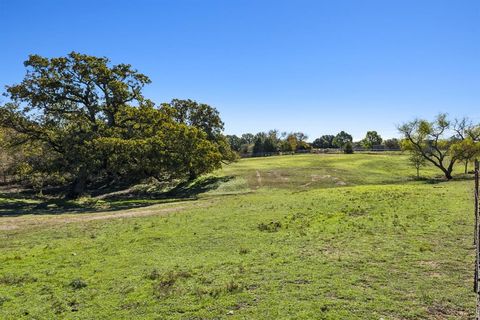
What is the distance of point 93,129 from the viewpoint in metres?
40.8

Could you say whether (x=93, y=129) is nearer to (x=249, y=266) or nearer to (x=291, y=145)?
(x=249, y=266)

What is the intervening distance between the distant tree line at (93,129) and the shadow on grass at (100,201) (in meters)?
3.25

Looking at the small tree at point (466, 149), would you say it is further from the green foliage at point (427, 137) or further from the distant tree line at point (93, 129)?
the distant tree line at point (93, 129)

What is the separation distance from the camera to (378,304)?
826 centimetres

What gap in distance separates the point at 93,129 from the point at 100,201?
335 inches

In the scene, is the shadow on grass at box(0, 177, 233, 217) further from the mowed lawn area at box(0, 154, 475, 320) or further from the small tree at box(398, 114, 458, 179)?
the small tree at box(398, 114, 458, 179)

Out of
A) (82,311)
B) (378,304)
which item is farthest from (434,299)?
(82,311)

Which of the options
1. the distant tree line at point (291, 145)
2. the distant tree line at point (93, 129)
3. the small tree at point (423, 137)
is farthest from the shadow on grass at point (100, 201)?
the distant tree line at point (291, 145)

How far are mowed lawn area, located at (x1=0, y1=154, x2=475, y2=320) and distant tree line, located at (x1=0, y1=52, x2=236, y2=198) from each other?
15394mm

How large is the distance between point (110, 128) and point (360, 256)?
112 ft

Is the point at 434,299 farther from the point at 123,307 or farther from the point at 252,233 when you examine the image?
the point at 252,233

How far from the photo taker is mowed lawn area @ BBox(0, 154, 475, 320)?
8.42 meters

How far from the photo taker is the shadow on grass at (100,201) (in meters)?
31.3

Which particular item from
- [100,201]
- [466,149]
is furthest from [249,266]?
[466,149]
